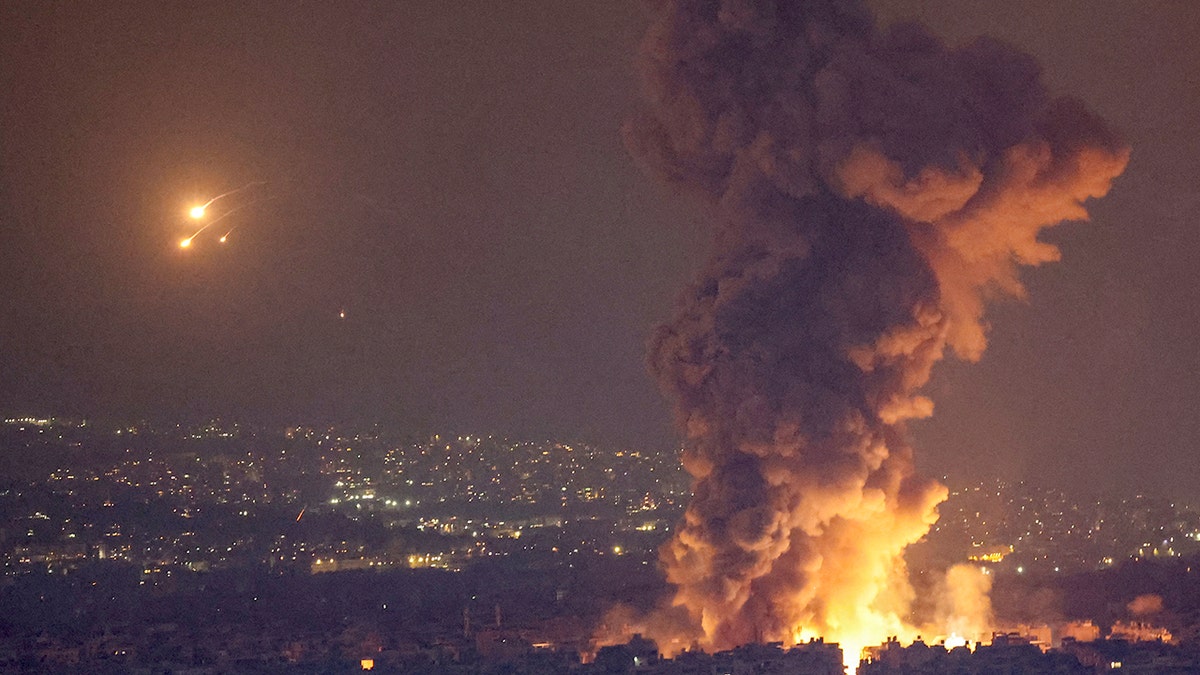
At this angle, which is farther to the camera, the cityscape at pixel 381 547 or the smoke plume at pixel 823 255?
the cityscape at pixel 381 547

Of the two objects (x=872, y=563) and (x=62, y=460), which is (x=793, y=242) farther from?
(x=62, y=460)

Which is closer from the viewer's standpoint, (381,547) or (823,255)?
(823,255)

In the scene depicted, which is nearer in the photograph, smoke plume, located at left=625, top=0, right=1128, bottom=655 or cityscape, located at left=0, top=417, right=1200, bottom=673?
smoke plume, located at left=625, top=0, right=1128, bottom=655

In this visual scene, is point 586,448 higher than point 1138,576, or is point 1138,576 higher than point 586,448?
point 586,448

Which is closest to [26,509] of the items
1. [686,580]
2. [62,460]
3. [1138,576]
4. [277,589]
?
[62,460]
